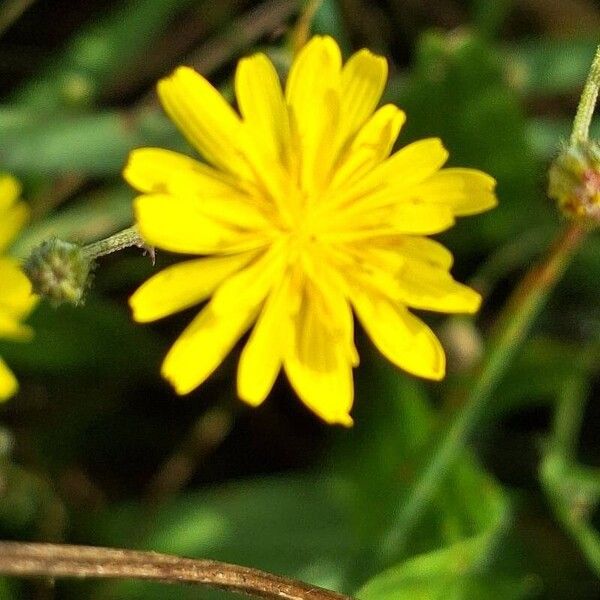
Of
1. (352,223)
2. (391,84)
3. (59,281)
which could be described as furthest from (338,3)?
(59,281)

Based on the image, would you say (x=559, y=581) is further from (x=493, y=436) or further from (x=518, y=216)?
(x=518, y=216)

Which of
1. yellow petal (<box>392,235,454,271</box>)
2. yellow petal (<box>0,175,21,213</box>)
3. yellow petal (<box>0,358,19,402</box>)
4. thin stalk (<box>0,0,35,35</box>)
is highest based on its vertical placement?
thin stalk (<box>0,0,35,35</box>)

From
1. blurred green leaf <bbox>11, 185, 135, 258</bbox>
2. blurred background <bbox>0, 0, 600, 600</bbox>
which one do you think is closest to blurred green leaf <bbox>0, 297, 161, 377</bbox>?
blurred background <bbox>0, 0, 600, 600</bbox>

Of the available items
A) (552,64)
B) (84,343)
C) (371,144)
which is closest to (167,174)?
(371,144)

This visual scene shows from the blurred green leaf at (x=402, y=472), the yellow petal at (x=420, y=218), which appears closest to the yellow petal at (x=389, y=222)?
the yellow petal at (x=420, y=218)

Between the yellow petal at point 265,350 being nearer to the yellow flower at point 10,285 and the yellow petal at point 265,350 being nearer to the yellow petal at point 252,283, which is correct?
the yellow petal at point 252,283

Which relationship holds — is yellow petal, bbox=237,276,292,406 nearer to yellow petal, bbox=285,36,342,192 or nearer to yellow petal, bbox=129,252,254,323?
yellow petal, bbox=129,252,254,323

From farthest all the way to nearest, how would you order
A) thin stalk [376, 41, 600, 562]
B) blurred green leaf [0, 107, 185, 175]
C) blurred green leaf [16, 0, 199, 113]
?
blurred green leaf [16, 0, 199, 113], blurred green leaf [0, 107, 185, 175], thin stalk [376, 41, 600, 562]

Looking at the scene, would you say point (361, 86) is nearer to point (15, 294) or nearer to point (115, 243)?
point (115, 243)
